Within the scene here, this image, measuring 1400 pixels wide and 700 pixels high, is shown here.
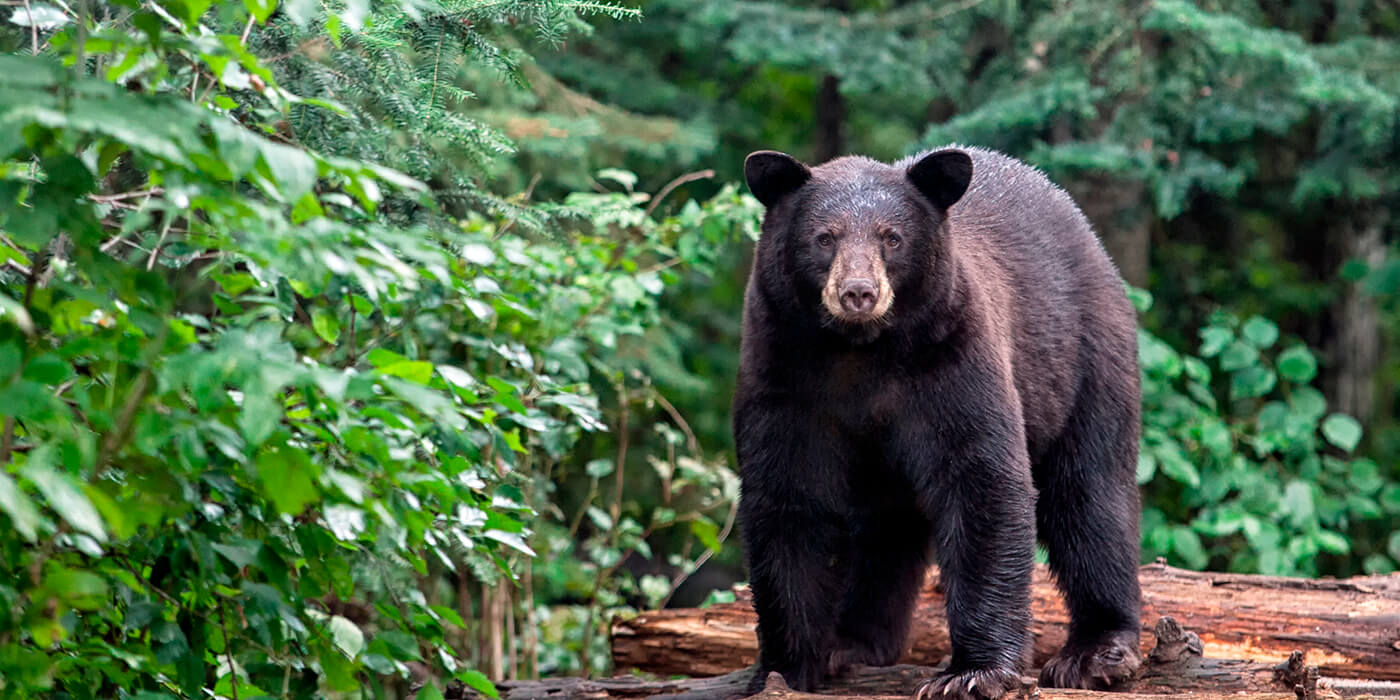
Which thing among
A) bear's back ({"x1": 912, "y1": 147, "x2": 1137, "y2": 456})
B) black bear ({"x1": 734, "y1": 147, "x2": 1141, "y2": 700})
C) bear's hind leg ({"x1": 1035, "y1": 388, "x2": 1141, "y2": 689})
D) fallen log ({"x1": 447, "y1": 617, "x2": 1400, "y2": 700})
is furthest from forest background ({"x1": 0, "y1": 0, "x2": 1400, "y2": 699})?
bear's hind leg ({"x1": 1035, "y1": 388, "x2": 1141, "y2": 689})

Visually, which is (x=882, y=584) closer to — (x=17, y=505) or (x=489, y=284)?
(x=489, y=284)

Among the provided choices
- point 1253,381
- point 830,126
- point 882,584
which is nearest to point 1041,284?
point 882,584

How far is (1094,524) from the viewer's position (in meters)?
4.67

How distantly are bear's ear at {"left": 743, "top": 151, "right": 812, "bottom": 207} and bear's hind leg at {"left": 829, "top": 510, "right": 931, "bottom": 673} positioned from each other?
48.1 inches

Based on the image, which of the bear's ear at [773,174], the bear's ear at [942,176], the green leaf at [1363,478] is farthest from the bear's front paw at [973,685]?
the green leaf at [1363,478]

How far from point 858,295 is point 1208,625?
202 centimetres

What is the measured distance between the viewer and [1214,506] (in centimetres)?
743

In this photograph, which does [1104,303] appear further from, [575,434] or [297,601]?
[297,601]

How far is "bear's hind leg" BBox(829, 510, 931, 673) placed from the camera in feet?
Answer: 15.5

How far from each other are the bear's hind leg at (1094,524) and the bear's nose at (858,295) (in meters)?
1.34

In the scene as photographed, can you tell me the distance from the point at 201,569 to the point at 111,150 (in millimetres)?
954

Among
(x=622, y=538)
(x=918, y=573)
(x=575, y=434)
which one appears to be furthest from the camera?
(x=622, y=538)

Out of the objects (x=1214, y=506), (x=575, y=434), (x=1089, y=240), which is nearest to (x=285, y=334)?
(x=575, y=434)

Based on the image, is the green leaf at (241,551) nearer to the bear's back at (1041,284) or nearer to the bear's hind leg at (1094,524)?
the bear's back at (1041,284)
